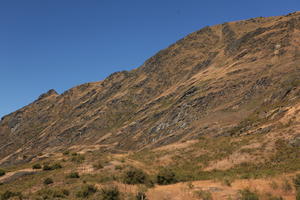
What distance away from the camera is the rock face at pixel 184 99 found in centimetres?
6059

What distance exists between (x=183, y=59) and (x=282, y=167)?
4523 inches

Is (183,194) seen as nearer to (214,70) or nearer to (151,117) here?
(151,117)

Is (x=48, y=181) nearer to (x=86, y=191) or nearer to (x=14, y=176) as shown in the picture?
(x=86, y=191)

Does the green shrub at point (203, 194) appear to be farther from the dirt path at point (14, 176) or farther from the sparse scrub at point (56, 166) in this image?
the dirt path at point (14, 176)

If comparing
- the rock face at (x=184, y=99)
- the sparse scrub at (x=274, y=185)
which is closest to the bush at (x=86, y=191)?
the sparse scrub at (x=274, y=185)

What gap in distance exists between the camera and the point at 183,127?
70125 millimetres

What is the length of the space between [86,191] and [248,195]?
426 inches

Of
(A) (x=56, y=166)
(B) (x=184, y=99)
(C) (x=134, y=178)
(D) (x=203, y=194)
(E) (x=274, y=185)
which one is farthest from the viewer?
(B) (x=184, y=99)

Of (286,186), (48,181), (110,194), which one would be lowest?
(286,186)

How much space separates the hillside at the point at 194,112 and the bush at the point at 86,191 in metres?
8.64

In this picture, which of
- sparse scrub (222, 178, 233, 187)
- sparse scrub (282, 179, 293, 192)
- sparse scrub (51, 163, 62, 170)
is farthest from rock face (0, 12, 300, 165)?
sparse scrub (51, 163, 62, 170)

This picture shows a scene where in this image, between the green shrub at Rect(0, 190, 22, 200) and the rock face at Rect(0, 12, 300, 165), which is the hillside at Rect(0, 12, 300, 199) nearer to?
the rock face at Rect(0, 12, 300, 165)

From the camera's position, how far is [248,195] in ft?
49.6

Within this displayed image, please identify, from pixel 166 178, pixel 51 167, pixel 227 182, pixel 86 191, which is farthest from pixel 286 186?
pixel 51 167
